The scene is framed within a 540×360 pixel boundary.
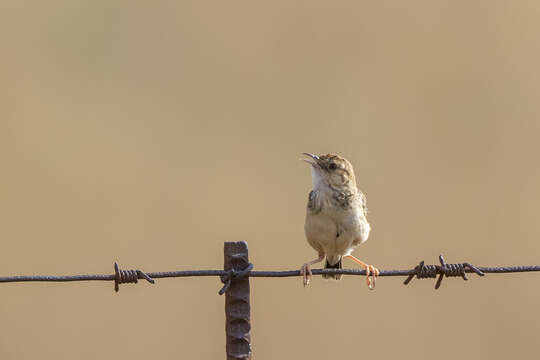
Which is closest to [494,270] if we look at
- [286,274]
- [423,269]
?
[423,269]

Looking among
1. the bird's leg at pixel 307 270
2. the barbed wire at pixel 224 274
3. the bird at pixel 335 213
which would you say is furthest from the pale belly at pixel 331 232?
the barbed wire at pixel 224 274

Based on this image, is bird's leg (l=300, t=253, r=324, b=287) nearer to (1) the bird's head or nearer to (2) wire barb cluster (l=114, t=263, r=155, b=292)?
(1) the bird's head

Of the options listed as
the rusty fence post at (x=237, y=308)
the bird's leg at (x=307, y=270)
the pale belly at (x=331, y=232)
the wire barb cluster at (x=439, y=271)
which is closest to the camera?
the rusty fence post at (x=237, y=308)

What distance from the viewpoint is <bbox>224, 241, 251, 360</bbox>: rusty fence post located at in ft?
11.1

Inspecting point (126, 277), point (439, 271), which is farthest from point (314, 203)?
point (126, 277)

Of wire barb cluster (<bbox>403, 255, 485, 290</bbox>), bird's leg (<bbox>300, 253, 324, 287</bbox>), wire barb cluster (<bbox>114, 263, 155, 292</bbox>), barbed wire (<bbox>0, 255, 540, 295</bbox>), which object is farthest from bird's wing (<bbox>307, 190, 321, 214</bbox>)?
wire barb cluster (<bbox>114, 263, 155, 292</bbox>)

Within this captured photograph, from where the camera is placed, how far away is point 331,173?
20.0 feet

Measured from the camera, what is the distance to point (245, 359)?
3.40 m

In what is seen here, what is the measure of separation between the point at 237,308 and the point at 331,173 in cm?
278

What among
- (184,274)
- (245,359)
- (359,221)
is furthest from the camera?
(359,221)

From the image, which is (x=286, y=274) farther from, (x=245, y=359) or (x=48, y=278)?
(x=48, y=278)

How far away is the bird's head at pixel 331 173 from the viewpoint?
6004 mm

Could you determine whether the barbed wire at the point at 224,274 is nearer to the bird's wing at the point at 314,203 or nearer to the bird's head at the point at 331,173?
the bird's wing at the point at 314,203

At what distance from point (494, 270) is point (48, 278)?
2257 millimetres
